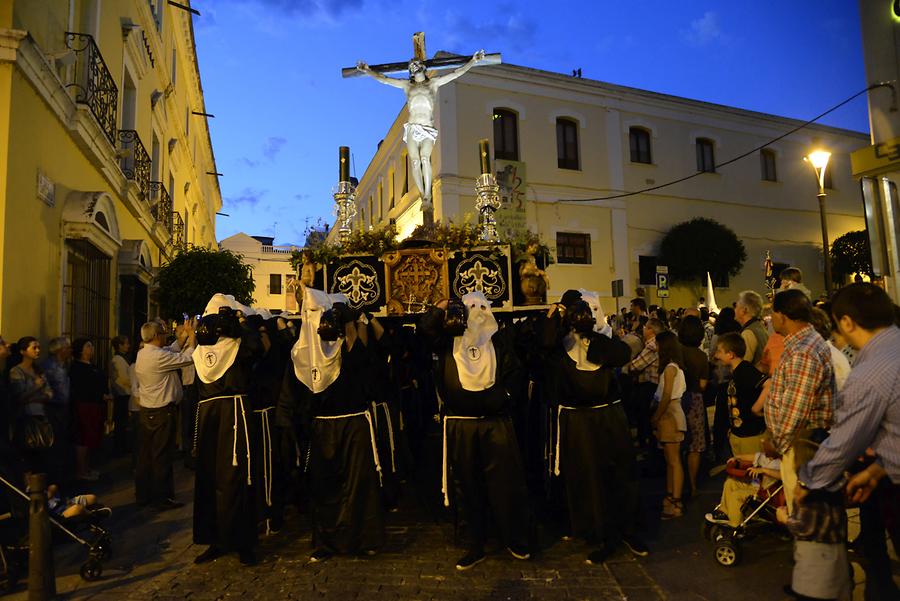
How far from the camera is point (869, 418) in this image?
2.77 m

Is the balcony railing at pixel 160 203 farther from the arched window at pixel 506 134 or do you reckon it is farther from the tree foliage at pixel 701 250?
the tree foliage at pixel 701 250

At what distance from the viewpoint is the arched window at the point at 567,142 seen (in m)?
20.5

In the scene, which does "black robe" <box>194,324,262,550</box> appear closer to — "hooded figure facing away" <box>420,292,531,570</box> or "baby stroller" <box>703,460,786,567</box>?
"hooded figure facing away" <box>420,292,531,570</box>

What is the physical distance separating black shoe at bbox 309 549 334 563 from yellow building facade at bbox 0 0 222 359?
4.51 m

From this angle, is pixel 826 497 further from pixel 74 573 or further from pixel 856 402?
pixel 74 573

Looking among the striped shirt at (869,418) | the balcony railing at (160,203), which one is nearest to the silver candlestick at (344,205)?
the striped shirt at (869,418)

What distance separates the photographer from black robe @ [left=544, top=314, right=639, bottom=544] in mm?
4686

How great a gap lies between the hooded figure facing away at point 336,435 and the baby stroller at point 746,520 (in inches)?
93.4

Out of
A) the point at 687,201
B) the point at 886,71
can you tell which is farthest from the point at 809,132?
the point at 886,71

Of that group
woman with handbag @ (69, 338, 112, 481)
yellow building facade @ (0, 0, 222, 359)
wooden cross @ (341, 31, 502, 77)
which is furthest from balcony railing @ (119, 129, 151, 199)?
wooden cross @ (341, 31, 502, 77)

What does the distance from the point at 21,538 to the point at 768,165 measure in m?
24.7

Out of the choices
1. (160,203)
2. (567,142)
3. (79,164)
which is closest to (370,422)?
(79,164)

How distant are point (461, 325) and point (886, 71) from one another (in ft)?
33.5

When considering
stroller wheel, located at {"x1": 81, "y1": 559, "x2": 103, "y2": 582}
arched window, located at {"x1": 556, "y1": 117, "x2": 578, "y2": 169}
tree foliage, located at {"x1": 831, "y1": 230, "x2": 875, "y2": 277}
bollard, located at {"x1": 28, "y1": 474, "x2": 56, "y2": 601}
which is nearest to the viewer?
bollard, located at {"x1": 28, "y1": 474, "x2": 56, "y2": 601}
